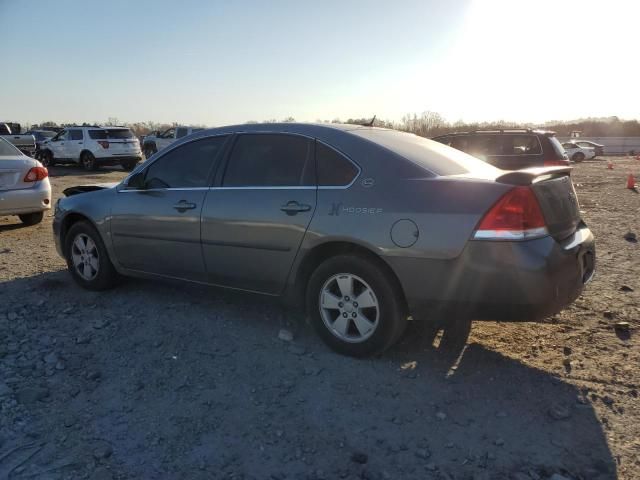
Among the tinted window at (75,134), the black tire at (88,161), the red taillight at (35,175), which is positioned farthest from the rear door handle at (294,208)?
the tinted window at (75,134)

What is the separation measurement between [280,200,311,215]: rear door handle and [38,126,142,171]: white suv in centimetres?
1968

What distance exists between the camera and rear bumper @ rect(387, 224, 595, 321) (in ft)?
10.7

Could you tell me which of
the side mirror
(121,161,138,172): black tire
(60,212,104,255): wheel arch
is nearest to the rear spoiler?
the side mirror

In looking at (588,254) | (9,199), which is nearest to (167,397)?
(588,254)

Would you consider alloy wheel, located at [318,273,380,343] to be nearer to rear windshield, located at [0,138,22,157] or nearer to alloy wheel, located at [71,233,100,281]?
alloy wheel, located at [71,233,100,281]

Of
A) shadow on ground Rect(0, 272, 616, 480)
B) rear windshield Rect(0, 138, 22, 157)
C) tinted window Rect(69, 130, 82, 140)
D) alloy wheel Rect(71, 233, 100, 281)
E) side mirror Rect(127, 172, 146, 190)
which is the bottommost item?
shadow on ground Rect(0, 272, 616, 480)

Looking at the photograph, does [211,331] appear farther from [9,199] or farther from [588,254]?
[9,199]

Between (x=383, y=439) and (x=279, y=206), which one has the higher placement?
(x=279, y=206)

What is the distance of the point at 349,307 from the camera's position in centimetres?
381

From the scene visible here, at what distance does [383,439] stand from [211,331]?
1900 mm

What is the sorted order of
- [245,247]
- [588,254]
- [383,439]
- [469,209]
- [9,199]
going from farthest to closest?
[9,199] < [245,247] < [588,254] < [469,209] < [383,439]

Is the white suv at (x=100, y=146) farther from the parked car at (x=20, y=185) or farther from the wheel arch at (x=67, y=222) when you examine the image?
the wheel arch at (x=67, y=222)

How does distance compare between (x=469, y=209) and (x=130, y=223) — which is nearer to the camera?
(x=469, y=209)

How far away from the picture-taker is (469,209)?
3348mm
